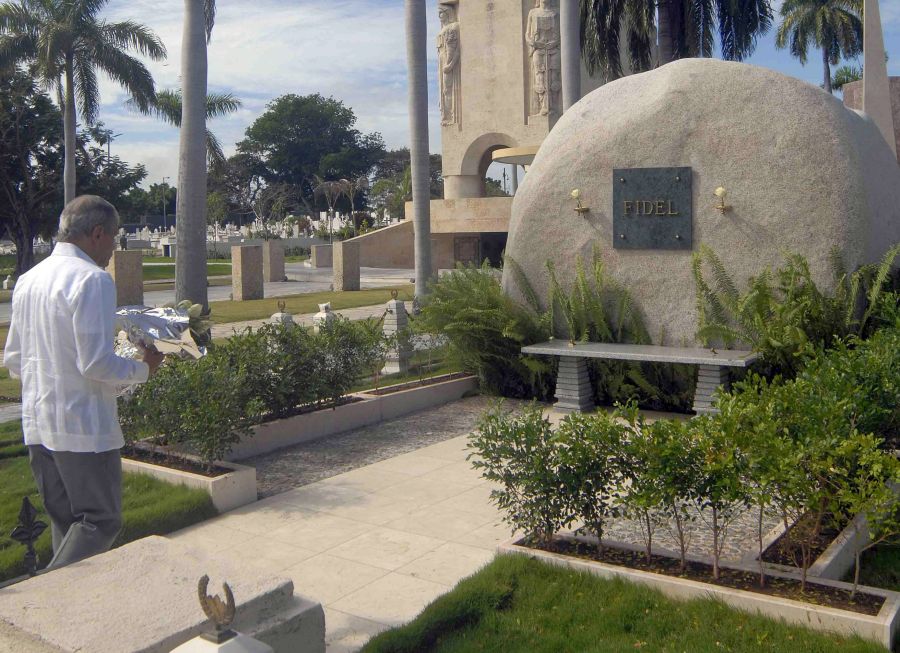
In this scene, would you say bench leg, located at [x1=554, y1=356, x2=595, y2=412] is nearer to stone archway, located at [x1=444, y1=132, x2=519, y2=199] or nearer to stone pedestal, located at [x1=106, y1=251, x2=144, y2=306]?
stone pedestal, located at [x1=106, y1=251, x2=144, y2=306]

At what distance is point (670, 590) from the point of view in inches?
181

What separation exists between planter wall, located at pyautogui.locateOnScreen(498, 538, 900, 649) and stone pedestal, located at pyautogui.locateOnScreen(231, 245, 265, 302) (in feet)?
63.3

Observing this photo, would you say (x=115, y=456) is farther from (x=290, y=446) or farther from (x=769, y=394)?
(x=290, y=446)

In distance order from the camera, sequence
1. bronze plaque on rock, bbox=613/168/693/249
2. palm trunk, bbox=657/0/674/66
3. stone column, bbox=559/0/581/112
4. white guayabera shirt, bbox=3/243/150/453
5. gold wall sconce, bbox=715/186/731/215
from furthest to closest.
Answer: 1. palm trunk, bbox=657/0/674/66
2. stone column, bbox=559/0/581/112
3. bronze plaque on rock, bbox=613/168/693/249
4. gold wall sconce, bbox=715/186/731/215
5. white guayabera shirt, bbox=3/243/150/453

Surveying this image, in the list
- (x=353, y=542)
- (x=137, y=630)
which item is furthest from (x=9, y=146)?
(x=137, y=630)

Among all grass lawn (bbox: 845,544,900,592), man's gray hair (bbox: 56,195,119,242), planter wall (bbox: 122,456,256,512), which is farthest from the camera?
planter wall (bbox: 122,456,256,512)

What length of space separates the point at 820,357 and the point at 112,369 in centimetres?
481

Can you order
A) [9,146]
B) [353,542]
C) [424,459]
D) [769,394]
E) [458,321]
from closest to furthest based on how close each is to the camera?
[769,394] < [353,542] < [424,459] < [458,321] < [9,146]

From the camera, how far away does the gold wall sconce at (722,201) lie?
9016 mm

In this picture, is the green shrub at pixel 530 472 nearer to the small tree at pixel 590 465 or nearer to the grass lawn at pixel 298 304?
the small tree at pixel 590 465

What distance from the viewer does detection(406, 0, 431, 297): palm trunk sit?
547 inches

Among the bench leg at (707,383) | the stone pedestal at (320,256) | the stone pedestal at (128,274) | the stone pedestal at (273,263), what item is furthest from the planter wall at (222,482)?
the stone pedestal at (320,256)

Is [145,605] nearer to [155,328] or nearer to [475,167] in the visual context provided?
[155,328]

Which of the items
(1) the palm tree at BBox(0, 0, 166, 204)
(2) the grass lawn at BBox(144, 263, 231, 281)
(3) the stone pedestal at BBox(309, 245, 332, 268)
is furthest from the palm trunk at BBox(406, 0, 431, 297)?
(3) the stone pedestal at BBox(309, 245, 332, 268)
